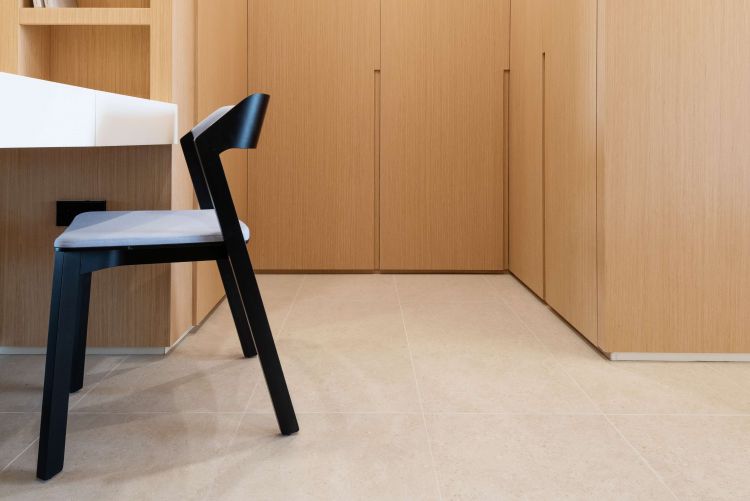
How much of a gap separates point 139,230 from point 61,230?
2.27 ft

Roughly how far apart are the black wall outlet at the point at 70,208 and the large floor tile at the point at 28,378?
1.34 ft

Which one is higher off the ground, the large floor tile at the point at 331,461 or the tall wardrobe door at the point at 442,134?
the tall wardrobe door at the point at 442,134

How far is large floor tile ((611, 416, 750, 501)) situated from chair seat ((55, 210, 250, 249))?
38.0 inches

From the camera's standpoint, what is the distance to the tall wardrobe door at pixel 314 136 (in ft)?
11.8

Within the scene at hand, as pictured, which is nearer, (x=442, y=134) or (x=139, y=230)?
(x=139, y=230)

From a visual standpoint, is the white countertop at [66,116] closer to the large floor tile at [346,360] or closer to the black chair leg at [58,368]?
the black chair leg at [58,368]

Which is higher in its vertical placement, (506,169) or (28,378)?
(506,169)

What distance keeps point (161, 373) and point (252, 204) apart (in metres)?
1.81

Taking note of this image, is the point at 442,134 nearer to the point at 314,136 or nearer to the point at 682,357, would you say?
the point at 314,136

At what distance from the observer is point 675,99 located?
200cm

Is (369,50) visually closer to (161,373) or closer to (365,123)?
(365,123)

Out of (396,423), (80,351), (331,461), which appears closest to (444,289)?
(396,423)

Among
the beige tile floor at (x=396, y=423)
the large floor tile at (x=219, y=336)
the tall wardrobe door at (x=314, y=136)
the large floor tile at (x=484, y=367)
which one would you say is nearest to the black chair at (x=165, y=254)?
the beige tile floor at (x=396, y=423)

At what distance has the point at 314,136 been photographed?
3650mm
